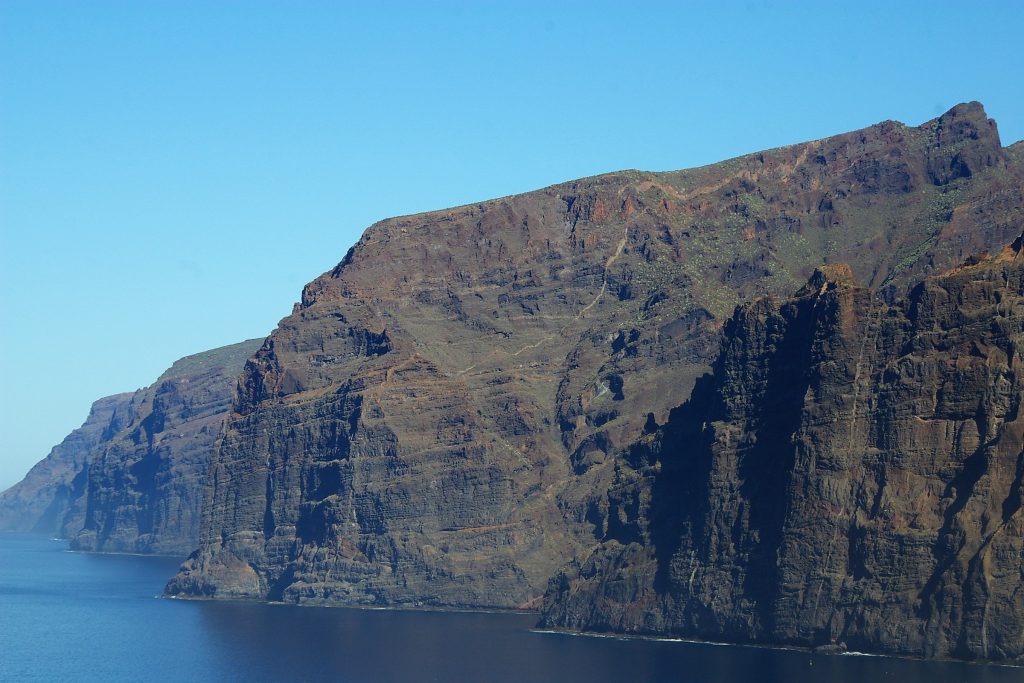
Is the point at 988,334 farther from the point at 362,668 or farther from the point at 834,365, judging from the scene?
the point at 362,668

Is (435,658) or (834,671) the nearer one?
(834,671)

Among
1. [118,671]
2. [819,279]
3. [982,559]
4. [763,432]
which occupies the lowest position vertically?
[118,671]

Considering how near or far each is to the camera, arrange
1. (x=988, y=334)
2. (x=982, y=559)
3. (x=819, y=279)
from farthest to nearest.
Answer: (x=819, y=279), (x=988, y=334), (x=982, y=559)

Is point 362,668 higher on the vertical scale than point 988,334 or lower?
lower

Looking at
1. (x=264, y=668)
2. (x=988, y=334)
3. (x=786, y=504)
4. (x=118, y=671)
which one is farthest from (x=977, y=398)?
(x=118, y=671)

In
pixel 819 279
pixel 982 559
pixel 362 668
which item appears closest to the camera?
pixel 982 559

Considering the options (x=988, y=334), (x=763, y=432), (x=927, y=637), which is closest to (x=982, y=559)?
(x=927, y=637)
